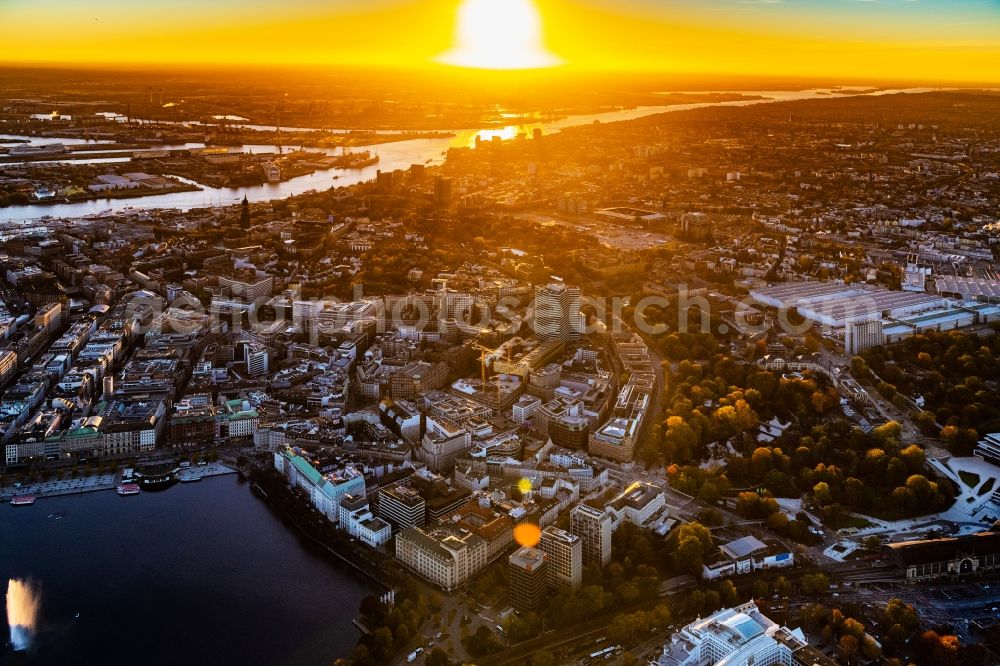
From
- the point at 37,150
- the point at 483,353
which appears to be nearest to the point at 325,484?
the point at 483,353

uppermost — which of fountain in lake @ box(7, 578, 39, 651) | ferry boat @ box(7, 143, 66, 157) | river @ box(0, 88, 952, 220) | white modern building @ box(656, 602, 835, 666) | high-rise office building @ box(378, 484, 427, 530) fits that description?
ferry boat @ box(7, 143, 66, 157)

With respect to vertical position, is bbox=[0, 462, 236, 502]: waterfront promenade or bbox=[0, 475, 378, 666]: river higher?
bbox=[0, 462, 236, 502]: waterfront promenade

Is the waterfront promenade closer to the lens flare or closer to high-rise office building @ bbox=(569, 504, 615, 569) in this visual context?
the lens flare

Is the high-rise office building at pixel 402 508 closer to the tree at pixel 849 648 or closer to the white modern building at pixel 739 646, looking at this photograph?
the white modern building at pixel 739 646

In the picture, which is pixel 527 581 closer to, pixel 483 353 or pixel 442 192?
pixel 483 353

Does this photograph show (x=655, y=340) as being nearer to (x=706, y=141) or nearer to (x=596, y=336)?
(x=596, y=336)

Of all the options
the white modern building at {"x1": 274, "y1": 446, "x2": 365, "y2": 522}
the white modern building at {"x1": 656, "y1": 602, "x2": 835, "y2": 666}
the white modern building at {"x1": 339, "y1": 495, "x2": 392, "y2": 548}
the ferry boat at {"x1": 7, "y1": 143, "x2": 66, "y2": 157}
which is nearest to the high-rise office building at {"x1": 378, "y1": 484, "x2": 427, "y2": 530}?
the white modern building at {"x1": 339, "y1": 495, "x2": 392, "y2": 548}

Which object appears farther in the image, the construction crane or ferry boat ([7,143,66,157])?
ferry boat ([7,143,66,157])

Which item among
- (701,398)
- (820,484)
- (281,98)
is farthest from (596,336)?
(281,98)

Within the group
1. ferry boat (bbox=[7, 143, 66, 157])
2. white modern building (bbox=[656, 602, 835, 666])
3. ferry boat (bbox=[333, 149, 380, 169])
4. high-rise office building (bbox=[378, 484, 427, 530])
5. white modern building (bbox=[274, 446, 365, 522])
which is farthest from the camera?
ferry boat (bbox=[333, 149, 380, 169])
